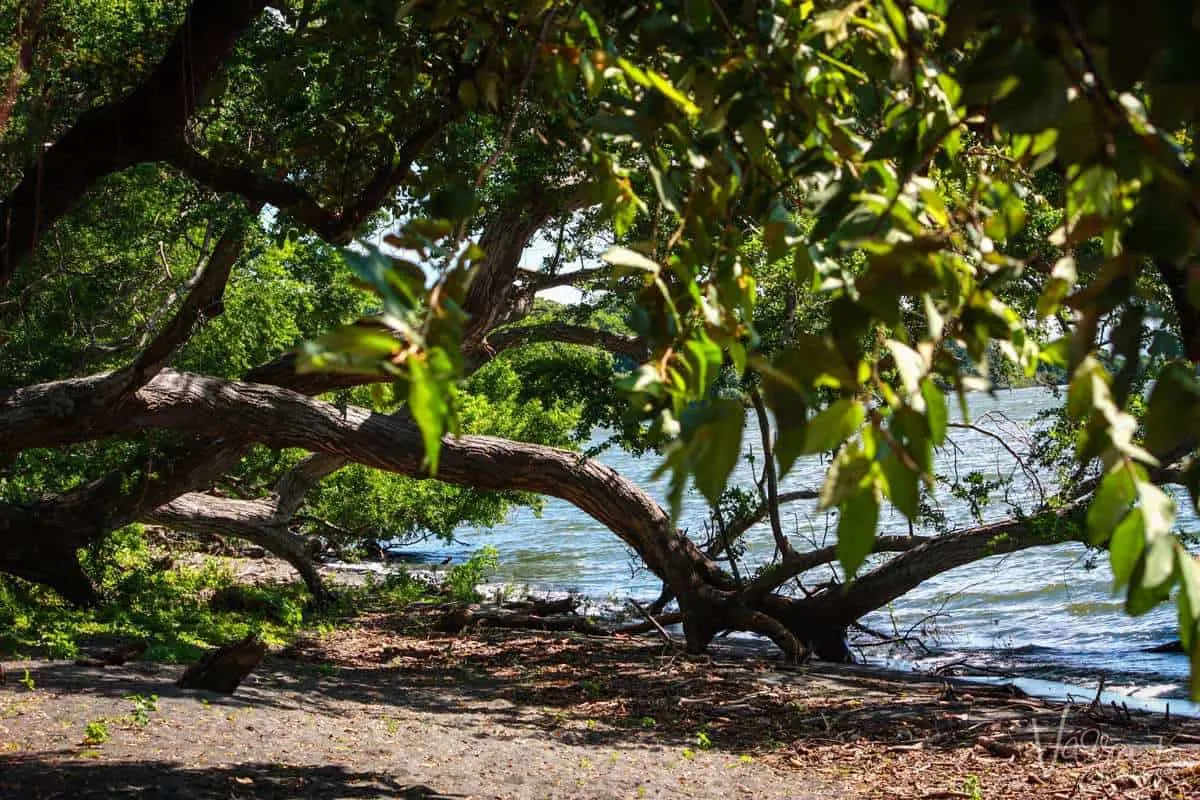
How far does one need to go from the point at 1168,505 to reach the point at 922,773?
5.11 m

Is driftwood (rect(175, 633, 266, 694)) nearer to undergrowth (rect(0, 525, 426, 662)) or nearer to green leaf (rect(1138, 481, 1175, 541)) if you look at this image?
undergrowth (rect(0, 525, 426, 662))

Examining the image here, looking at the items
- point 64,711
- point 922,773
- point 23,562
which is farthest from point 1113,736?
point 23,562

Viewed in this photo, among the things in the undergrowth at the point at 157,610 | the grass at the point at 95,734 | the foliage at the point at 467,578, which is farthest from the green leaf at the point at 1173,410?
the foliage at the point at 467,578

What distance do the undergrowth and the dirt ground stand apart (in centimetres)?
91

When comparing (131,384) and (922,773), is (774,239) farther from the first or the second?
(131,384)

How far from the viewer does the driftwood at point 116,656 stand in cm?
699

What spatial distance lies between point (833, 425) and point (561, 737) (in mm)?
5736

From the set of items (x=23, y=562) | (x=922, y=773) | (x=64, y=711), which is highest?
(x=23, y=562)

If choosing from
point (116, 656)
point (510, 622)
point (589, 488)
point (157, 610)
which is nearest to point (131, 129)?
point (116, 656)

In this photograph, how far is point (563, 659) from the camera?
9.94 meters

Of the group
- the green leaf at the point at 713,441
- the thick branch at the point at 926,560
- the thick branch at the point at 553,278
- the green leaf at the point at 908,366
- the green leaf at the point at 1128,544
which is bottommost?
the thick branch at the point at 926,560

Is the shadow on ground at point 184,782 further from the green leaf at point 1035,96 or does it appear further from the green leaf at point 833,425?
the green leaf at point 1035,96

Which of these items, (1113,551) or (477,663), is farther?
(477,663)

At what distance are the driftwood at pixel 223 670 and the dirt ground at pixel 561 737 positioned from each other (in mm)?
165
